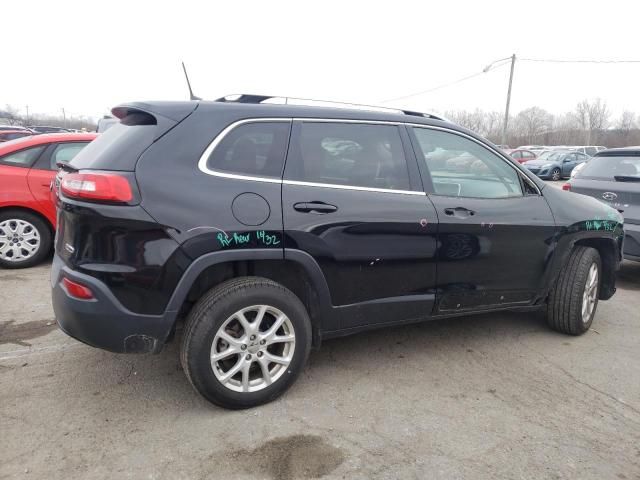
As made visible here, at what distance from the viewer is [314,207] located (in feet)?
9.43

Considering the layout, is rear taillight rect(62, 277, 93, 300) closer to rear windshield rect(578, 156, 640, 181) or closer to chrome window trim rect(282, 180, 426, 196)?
chrome window trim rect(282, 180, 426, 196)

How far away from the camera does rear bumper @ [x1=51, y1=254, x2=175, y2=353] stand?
2537mm

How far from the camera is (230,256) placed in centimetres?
266

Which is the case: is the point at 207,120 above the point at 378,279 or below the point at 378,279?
above

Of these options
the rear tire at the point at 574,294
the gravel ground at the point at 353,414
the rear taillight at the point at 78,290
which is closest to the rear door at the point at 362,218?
the gravel ground at the point at 353,414

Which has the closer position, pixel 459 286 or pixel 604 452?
pixel 604 452

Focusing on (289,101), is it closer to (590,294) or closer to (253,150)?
(253,150)

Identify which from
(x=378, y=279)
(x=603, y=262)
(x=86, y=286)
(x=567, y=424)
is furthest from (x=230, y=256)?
(x=603, y=262)

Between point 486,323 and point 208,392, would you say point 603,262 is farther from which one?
point 208,392

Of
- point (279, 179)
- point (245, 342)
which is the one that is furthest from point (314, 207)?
point (245, 342)

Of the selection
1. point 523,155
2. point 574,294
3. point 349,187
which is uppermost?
point 523,155

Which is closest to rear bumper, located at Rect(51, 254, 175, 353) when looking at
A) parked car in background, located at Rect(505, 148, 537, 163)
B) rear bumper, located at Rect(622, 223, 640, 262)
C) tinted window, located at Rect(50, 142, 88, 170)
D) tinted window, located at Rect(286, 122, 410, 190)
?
tinted window, located at Rect(286, 122, 410, 190)

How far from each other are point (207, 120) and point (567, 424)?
2695mm

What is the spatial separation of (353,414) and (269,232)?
1.17 meters
